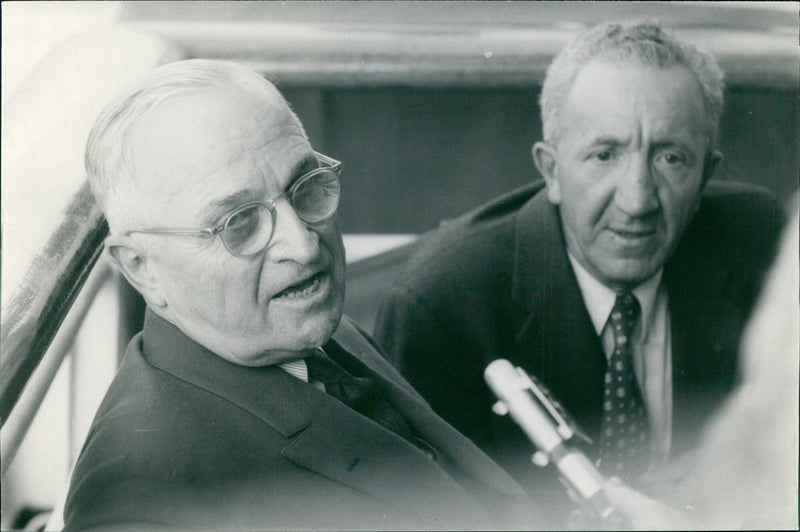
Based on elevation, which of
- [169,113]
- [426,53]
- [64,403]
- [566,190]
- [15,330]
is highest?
[426,53]

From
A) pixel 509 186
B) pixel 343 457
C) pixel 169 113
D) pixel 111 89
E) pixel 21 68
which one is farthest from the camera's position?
pixel 509 186

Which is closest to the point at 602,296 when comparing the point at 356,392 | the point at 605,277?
the point at 605,277

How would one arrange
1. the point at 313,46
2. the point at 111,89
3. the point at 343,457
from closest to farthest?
the point at 343,457 → the point at 111,89 → the point at 313,46

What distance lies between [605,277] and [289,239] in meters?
0.80

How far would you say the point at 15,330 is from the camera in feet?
3.91

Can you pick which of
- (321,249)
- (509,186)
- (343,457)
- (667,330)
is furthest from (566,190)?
(343,457)

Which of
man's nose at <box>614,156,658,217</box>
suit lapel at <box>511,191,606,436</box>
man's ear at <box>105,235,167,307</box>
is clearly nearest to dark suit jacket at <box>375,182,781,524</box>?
suit lapel at <box>511,191,606,436</box>

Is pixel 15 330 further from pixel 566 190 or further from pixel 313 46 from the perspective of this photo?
pixel 566 190

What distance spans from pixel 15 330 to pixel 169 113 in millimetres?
396

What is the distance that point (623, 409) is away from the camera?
1.66 meters

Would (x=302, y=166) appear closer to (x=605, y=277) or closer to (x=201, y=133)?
(x=201, y=133)

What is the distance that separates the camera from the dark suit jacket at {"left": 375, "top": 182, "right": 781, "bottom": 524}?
159 cm

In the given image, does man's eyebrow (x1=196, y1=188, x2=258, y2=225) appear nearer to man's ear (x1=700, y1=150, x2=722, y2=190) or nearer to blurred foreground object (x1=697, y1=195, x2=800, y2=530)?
blurred foreground object (x1=697, y1=195, x2=800, y2=530)

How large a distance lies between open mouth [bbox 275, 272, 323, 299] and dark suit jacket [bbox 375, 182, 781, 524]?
0.41m
